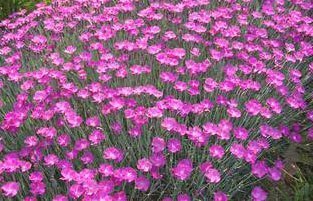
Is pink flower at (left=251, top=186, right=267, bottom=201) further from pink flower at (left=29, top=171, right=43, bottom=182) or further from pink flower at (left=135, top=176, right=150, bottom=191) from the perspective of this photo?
pink flower at (left=29, top=171, right=43, bottom=182)

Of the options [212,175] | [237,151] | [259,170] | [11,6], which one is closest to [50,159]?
[212,175]

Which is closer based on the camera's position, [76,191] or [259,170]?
[76,191]

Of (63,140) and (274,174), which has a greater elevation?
(63,140)

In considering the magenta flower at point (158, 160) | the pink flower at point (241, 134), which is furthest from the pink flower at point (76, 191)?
the pink flower at point (241, 134)

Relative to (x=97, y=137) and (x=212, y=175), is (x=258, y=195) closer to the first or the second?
(x=212, y=175)

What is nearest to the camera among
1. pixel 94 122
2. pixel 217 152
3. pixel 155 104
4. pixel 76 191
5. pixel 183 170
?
pixel 76 191

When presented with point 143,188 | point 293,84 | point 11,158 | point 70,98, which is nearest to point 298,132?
point 293,84

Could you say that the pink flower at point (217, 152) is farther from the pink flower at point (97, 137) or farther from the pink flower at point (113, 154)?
the pink flower at point (97, 137)

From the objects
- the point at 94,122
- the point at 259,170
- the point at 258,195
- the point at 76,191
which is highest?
the point at 94,122

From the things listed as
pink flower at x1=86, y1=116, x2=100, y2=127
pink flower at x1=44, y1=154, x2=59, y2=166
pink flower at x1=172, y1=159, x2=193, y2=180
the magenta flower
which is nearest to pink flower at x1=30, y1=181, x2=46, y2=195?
pink flower at x1=44, y1=154, x2=59, y2=166

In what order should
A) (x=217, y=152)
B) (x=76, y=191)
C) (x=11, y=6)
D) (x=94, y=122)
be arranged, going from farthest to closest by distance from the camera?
(x=11, y=6)
(x=94, y=122)
(x=217, y=152)
(x=76, y=191)
